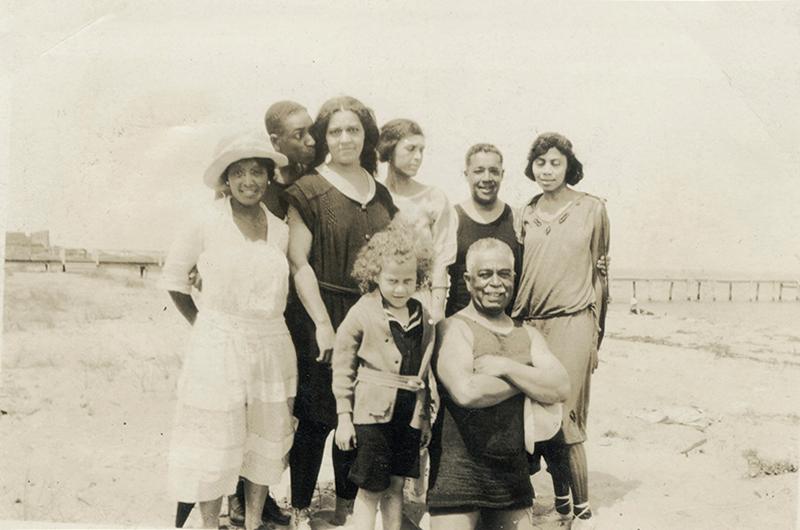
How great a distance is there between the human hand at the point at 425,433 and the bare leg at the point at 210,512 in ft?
3.50

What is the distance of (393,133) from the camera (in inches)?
176

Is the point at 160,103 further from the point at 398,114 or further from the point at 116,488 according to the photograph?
the point at 116,488

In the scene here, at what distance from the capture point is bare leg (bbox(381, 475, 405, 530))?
4.25 meters

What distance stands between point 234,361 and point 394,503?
1.04 m

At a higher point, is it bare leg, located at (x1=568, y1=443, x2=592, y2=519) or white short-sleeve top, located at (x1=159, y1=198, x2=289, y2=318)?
white short-sleeve top, located at (x1=159, y1=198, x2=289, y2=318)

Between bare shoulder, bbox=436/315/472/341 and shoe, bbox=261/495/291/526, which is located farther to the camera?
shoe, bbox=261/495/291/526

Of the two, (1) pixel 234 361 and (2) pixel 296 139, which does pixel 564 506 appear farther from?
(2) pixel 296 139

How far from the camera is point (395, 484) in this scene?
4.25m

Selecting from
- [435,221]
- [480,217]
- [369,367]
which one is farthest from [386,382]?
[480,217]

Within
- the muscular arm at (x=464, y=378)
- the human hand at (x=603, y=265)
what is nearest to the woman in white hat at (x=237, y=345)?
the muscular arm at (x=464, y=378)

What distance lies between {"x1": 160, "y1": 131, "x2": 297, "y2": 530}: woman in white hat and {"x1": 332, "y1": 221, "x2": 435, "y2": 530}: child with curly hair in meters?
0.35

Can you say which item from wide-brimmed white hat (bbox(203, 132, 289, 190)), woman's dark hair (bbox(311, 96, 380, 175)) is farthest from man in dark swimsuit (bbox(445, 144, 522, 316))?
wide-brimmed white hat (bbox(203, 132, 289, 190))

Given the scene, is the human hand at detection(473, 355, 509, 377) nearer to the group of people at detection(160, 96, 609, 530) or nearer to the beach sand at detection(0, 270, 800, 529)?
the group of people at detection(160, 96, 609, 530)

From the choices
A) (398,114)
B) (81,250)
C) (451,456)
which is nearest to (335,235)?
(398,114)
